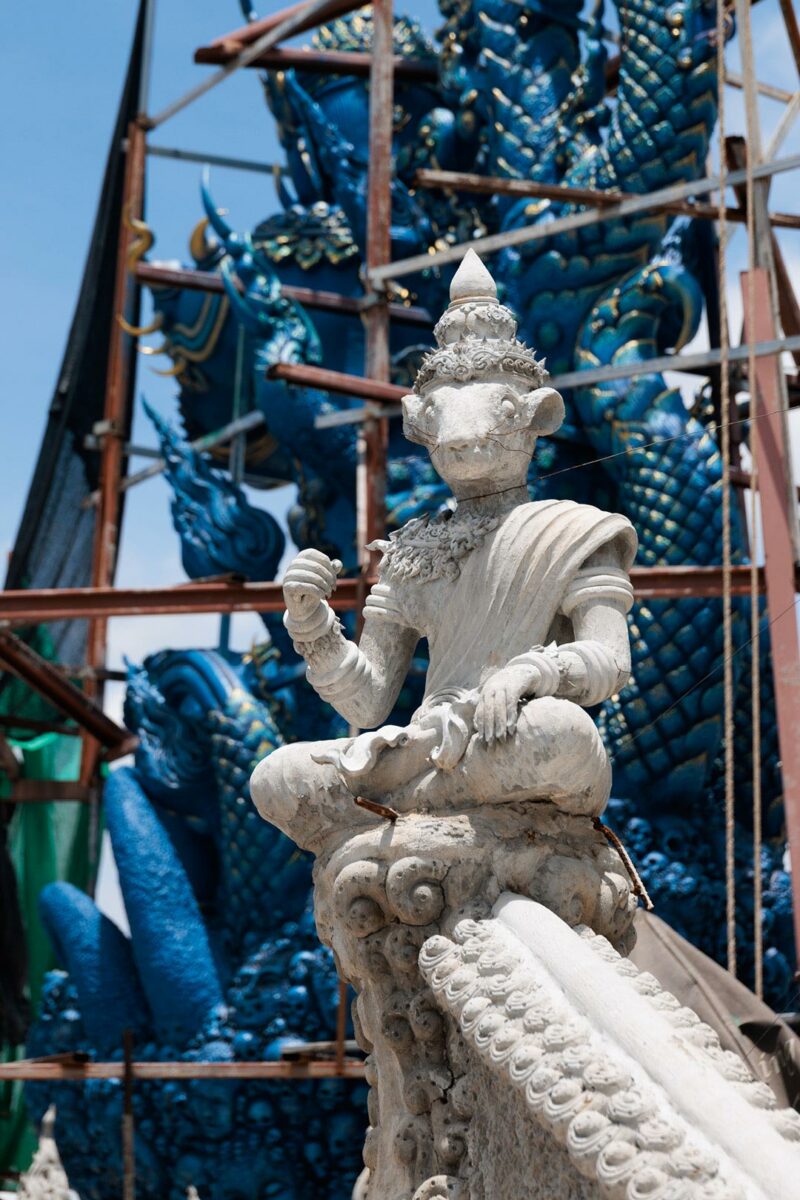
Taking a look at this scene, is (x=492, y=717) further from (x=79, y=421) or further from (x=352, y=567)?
(x=79, y=421)

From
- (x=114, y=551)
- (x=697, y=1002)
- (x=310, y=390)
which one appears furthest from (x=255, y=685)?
(x=697, y=1002)

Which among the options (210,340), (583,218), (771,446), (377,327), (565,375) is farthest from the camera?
(210,340)

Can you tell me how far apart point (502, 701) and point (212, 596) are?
6962mm

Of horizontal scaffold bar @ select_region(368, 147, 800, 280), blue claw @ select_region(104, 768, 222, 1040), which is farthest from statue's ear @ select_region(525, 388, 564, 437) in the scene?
blue claw @ select_region(104, 768, 222, 1040)

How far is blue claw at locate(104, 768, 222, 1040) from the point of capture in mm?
11461

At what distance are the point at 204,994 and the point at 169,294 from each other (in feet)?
18.6

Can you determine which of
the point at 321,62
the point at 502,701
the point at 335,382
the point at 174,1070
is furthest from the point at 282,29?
the point at 502,701

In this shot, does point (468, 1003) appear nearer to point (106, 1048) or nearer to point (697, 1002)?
point (697, 1002)

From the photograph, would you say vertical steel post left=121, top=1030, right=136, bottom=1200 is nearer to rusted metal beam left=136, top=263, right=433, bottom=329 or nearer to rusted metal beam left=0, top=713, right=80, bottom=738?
rusted metal beam left=0, top=713, right=80, bottom=738

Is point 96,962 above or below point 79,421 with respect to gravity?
below

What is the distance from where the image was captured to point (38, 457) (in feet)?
51.5

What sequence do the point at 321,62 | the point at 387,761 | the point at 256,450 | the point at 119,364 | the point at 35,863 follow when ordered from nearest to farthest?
the point at 387,761
the point at 321,62
the point at 35,863
the point at 256,450
the point at 119,364

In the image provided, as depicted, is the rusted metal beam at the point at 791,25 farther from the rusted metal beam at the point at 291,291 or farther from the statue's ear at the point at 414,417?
the statue's ear at the point at 414,417

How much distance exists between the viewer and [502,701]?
4.08 metres
